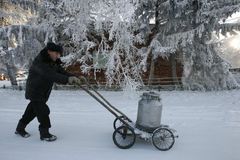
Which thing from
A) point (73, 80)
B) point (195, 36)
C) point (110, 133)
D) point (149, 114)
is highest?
point (195, 36)

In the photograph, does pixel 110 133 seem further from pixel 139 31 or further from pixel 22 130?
pixel 139 31

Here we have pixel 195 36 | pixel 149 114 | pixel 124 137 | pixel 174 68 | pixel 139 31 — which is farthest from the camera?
pixel 174 68

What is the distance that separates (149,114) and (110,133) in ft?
4.42

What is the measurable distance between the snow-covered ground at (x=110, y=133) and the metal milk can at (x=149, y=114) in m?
0.40

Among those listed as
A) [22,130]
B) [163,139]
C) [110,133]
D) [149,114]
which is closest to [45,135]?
[22,130]

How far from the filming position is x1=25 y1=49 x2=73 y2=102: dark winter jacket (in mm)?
6410

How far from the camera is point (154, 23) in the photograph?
16297 millimetres

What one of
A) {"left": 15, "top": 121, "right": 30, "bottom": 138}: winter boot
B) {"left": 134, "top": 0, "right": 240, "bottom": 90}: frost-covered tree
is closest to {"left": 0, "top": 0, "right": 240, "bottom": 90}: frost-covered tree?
{"left": 134, "top": 0, "right": 240, "bottom": 90}: frost-covered tree

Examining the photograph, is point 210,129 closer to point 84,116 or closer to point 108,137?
point 108,137

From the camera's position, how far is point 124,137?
6.55 m

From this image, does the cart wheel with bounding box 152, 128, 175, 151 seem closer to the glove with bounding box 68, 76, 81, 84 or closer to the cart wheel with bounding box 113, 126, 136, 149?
the cart wheel with bounding box 113, 126, 136, 149

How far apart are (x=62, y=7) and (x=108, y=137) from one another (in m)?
9.05

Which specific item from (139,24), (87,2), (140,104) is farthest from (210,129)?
(139,24)

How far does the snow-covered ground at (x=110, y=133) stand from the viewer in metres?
6.23
